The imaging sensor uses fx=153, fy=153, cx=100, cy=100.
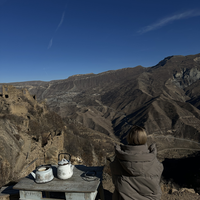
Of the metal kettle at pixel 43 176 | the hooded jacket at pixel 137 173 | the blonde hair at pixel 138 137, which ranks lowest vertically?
the metal kettle at pixel 43 176

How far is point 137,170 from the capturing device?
2166 millimetres

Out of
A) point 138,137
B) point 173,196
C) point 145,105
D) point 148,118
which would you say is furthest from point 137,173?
point 145,105

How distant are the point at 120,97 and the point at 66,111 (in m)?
32.1

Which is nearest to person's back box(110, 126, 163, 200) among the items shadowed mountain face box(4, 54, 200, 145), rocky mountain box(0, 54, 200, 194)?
rocky mountain box(0, 54, 200, 194)

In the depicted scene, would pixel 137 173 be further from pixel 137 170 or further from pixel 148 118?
pixel 148 118

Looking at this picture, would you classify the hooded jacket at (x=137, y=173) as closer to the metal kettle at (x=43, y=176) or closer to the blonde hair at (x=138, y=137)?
the blonde hair at (x=138, y=137)

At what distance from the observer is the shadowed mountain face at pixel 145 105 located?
44.0 meters

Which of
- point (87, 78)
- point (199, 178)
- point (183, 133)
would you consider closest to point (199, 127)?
point (183, 133)

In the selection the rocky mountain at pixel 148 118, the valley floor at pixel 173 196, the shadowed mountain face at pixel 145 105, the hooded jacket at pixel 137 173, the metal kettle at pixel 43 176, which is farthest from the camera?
the shadowed mountain face at pixel 145 105

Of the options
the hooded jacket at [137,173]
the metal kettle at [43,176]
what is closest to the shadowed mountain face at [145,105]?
the metal kettle at [43,176]

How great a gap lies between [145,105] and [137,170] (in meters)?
59.4

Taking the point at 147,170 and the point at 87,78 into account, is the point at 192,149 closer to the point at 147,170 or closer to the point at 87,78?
the point at 147,170

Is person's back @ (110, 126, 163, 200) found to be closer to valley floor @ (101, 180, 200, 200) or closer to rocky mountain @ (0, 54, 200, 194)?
valley floor @ (101, 180, 200, 200)

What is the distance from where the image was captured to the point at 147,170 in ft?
7.20
